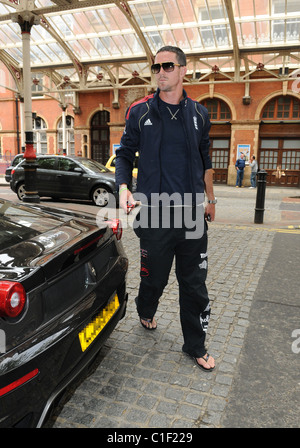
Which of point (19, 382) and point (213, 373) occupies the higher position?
point (19, 382)

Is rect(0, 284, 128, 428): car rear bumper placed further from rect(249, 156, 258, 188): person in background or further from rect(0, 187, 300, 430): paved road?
rect(249, 156, 258, 188): person in background

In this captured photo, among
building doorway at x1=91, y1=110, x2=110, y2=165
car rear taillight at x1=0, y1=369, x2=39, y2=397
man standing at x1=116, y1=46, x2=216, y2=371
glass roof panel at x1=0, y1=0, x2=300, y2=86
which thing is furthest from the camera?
building doorway at x1=91, y1=110, x2=110, y2=165

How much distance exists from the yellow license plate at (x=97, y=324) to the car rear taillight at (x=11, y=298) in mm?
475

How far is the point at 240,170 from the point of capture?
19562 mm

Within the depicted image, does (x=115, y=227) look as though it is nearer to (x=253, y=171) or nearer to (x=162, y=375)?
(x=162, y=375)

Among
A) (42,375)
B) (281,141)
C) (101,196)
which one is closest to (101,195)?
(101,196)

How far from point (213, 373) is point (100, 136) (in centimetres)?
2420

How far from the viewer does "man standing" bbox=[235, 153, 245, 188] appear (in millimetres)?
19202

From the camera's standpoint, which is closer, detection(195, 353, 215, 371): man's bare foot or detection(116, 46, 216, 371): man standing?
detection(116, 46, 216, 371): man standing

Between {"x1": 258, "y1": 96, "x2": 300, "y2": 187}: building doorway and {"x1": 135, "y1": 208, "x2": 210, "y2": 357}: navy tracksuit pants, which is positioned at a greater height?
{"x1": 258, "y1": 96, "x2": 300, "y2": 187}: building doorway

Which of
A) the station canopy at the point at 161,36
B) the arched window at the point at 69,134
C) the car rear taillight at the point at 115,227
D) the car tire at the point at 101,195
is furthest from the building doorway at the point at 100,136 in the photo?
the car rear taillight at the point at 115,227

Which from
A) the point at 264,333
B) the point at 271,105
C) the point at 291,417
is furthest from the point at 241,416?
the point at 271,105

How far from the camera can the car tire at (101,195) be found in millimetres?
10680

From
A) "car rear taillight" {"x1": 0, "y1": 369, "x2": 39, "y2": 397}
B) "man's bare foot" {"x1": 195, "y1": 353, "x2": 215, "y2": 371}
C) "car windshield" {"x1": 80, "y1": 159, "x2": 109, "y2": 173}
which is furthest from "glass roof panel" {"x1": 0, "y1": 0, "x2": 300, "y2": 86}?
"car rear taillight" {"x1": 0, "y1": 369, "x2": 39, "y2": 397}
